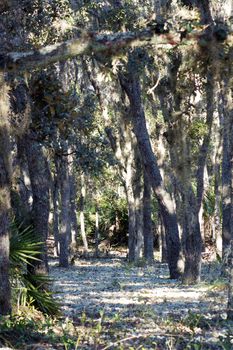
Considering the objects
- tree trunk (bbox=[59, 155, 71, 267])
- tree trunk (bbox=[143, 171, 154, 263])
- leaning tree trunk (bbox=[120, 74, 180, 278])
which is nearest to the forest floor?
leaning tree trunk (bbox=[120, 74, 180, 278])

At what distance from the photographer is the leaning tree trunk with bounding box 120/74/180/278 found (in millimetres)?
16359

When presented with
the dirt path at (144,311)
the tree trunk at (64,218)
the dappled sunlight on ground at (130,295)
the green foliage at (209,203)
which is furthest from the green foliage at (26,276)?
Answer: the green foliage at (209,203)

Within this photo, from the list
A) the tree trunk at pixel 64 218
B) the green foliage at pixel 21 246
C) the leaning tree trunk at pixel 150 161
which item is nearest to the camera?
the green foliage at pixel 21 246

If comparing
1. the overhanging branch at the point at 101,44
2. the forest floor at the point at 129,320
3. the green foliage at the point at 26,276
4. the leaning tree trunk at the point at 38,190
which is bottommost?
the forest floor at the point at 129,320

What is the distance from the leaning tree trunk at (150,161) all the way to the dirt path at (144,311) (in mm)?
993

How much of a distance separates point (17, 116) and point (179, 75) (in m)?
2.90

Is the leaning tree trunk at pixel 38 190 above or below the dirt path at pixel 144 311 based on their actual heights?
above

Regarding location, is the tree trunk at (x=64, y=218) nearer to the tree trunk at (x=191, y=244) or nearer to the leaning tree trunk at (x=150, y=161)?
the leaning tree trunk at (x=150, y=161)

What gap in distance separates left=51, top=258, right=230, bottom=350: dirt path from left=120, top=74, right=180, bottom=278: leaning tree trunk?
99cm

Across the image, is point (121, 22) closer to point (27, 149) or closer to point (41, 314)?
point (27, 149)

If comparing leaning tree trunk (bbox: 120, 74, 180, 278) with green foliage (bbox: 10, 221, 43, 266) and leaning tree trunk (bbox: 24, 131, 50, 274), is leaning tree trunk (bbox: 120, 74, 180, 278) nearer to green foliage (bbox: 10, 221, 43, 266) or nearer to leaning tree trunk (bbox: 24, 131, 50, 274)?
leaning tree trunk (bbox: 24, 131, 50, 274)

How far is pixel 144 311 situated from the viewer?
434 inches

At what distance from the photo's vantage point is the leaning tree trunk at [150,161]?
16359mm

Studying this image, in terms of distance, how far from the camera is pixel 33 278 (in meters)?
9.50
